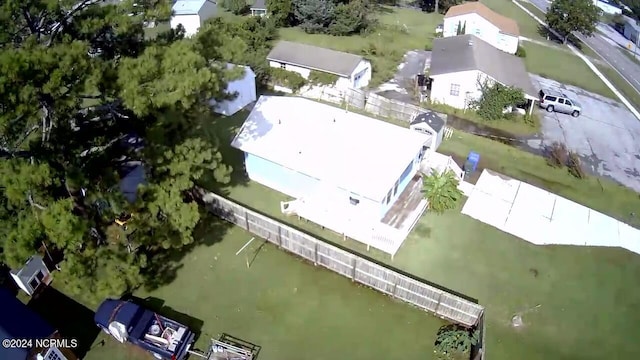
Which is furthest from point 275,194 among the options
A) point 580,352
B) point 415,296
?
point 580,352

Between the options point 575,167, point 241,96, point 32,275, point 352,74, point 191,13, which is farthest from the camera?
point 191,13

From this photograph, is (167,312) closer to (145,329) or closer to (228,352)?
(145,329)

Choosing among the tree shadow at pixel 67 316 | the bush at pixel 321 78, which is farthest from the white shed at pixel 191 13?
the tree shadow at pixel 67 316

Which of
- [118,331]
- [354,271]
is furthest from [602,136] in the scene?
[118,331]

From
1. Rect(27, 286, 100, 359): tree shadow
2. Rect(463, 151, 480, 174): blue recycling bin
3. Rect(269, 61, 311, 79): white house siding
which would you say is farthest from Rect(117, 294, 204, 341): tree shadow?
Rect(269, 61, 311, 79): white house siding

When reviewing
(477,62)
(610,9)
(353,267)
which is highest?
(477,62)

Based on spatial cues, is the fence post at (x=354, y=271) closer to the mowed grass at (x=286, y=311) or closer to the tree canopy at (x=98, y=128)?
the mowed grass at (x=286, y=311)
